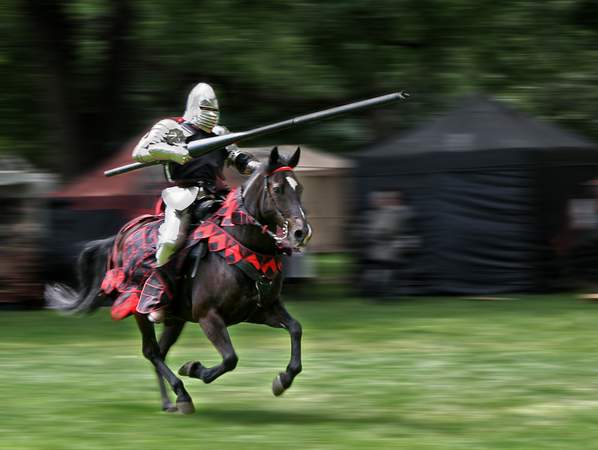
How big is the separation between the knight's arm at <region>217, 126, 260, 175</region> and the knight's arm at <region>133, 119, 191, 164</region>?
384 mm

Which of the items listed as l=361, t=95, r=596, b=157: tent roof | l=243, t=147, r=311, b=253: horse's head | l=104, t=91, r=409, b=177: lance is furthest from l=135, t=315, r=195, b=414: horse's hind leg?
l=361, t=95, r=596, b=157: tent roof

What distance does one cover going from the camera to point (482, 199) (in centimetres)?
1797

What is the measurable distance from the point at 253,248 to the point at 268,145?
468 inches

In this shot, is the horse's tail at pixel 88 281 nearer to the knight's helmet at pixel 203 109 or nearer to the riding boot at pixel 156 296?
the riding boot at pixel 156 296

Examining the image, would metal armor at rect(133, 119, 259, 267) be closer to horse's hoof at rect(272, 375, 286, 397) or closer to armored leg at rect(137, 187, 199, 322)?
armored leg at rect(137, 187, 199, 322)

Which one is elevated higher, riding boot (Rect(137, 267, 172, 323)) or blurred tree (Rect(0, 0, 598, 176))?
riding boot (Rect(137, 267, 172, 323))

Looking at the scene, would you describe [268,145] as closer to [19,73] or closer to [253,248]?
[19,73]

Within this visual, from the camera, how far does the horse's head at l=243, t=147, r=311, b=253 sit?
325 inches

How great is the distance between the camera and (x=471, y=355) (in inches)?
490

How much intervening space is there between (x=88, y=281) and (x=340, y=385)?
2.47 meters

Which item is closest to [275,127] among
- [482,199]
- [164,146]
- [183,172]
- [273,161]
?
[273,161]

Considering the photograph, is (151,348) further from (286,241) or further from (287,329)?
(286,241)

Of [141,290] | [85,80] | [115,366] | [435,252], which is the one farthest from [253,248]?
[85,80]

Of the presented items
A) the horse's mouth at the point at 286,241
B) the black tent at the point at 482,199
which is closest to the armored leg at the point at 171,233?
the horse's mouth at the point at 286,241
